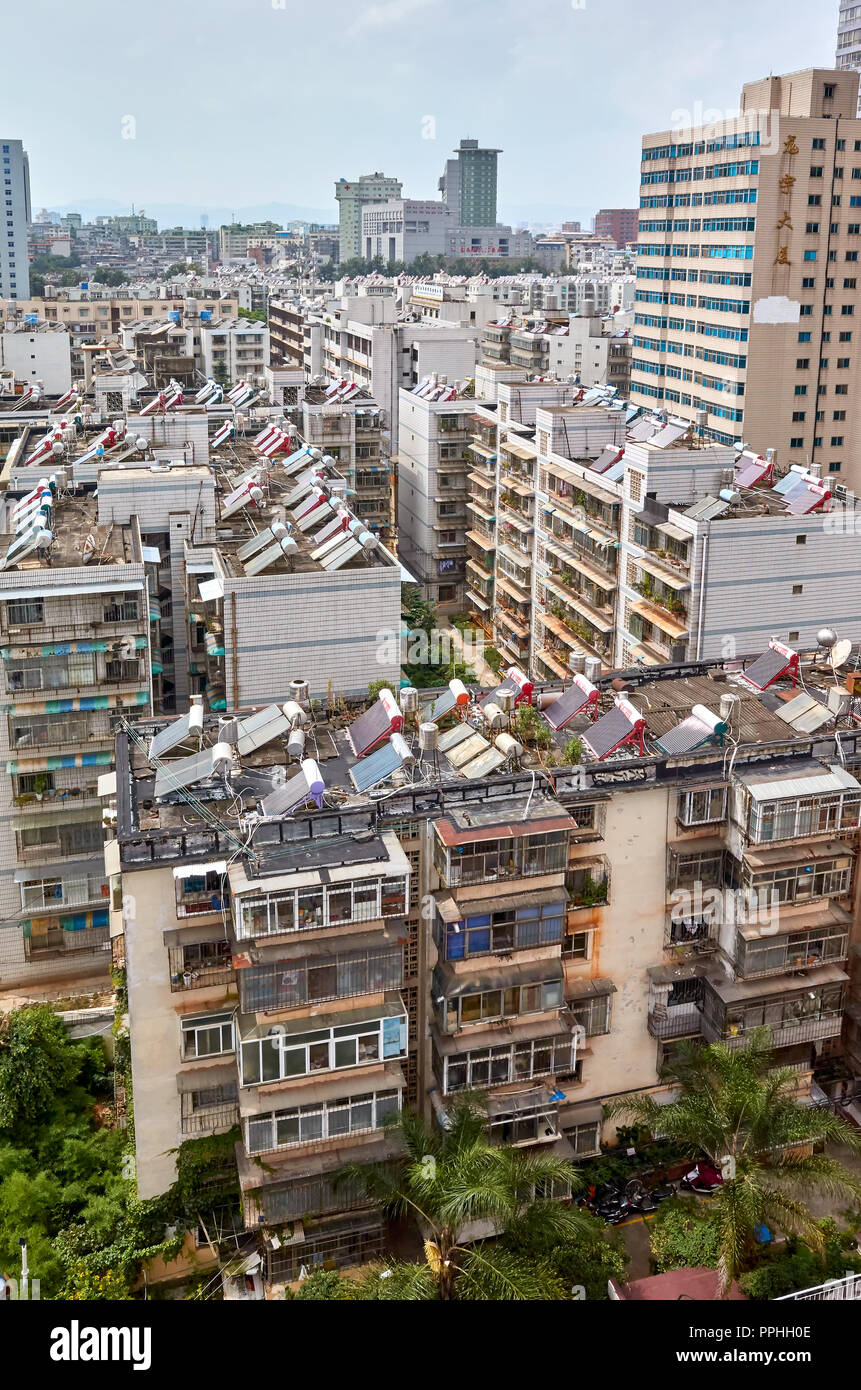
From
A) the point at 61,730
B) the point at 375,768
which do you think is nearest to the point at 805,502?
the point at 375,768

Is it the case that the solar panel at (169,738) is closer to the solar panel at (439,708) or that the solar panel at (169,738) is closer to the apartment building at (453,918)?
the apartment building at (453,918)

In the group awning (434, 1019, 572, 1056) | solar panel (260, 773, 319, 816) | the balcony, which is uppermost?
solar panel (260, 773, 319, 816)

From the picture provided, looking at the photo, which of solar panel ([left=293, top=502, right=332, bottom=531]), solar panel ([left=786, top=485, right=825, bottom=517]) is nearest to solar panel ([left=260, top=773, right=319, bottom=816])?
solar panel ([left=293, top=502, right=332, bottom=531])

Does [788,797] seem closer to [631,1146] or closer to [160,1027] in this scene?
[631,1146]

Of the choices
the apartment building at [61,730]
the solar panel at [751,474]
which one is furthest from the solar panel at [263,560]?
the solar panel at [751,474]

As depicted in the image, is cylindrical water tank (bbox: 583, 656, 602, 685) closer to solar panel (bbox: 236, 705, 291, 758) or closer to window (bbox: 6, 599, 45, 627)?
solar panel (bbox: 236, 705, 291, 758)

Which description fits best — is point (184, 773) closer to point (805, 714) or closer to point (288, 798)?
point (288, 798)
